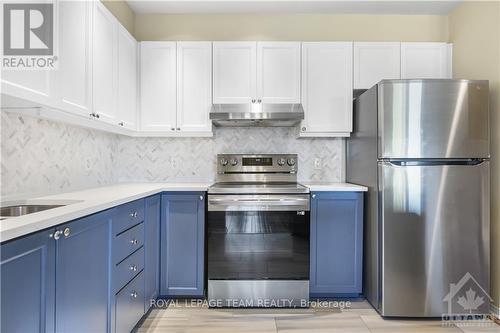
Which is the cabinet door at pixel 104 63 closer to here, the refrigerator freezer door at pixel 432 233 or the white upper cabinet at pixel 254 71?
the white upper cabinet at pixel 254 71

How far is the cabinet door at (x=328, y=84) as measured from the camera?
9.41ft

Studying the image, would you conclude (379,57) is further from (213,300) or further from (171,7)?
(213,300)

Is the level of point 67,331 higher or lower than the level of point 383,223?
lower

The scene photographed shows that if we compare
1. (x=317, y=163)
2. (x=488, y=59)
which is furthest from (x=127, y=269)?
(x=488, y=59)

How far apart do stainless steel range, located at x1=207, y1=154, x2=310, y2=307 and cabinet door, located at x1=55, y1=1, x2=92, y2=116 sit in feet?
3.73

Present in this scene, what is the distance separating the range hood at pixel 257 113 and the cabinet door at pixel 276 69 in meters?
0.11

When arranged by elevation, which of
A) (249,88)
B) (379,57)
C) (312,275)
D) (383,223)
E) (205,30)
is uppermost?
(205,30)

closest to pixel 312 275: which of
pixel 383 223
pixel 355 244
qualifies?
pixel 355 244

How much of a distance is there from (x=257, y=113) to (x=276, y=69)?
50 cm

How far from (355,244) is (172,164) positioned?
75.6 inches

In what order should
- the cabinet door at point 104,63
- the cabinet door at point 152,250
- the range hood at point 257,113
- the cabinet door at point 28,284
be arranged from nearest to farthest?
the cabinet door at point 28,284 → the cabinet door at point 104,63 → the cabinet door at point 152,250 → the range hood at point 257,113

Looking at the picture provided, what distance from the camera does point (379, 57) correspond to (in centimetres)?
290

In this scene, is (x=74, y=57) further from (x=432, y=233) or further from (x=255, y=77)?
(x=432, y=233)

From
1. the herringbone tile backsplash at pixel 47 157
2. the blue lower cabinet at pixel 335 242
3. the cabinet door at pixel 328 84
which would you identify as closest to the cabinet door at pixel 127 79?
the herringbone tile backsplash at pixel 47 157
